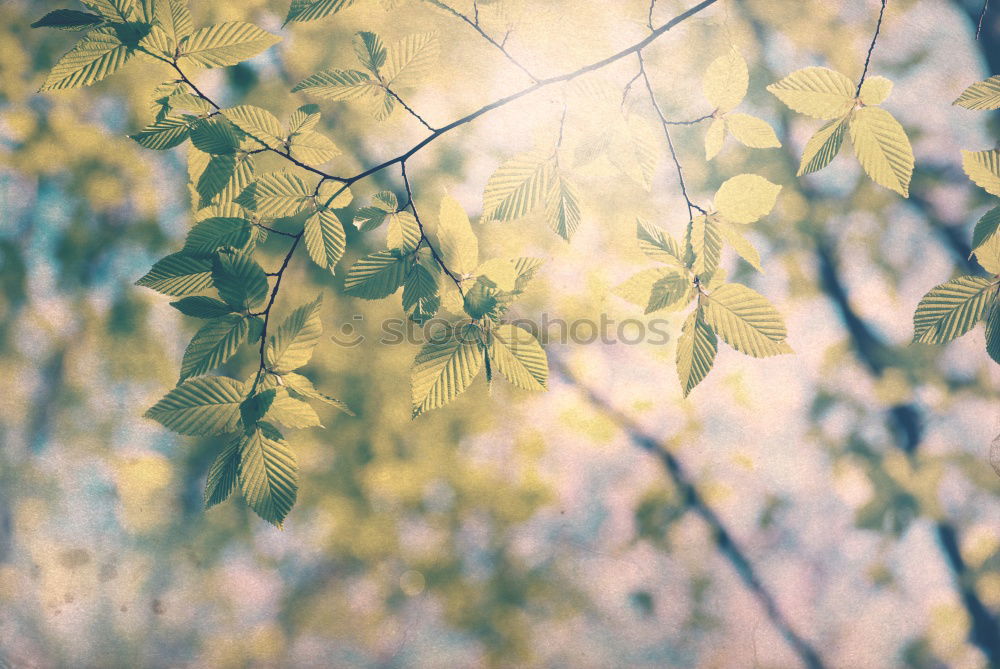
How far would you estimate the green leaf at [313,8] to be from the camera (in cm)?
59

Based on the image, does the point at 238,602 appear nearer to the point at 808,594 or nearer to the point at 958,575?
the point at 808,594

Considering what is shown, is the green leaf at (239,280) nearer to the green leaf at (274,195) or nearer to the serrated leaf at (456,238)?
the green leaf at (274,195)

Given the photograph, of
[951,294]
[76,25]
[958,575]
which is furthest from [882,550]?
[76,25]

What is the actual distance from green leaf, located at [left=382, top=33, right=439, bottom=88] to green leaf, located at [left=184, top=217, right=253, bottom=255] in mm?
256

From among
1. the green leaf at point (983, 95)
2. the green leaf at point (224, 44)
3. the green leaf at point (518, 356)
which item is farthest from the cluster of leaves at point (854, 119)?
the green leaf at point (224, 44)

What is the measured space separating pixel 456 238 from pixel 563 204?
14 centimetres

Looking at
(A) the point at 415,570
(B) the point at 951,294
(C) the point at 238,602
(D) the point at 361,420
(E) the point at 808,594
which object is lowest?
(C) the point at 238,602

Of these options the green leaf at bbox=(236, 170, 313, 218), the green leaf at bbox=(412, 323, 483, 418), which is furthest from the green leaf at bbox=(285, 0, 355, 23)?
the green leaf at bbox=(412, 323, 483, 418)

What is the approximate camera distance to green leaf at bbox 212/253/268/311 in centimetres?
59

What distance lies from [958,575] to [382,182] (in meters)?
1.93

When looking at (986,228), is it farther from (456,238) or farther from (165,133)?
(165,133)

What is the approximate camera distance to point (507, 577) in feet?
4.83

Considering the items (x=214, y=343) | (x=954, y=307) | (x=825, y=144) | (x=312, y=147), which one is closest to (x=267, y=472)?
(x=214, y=343)

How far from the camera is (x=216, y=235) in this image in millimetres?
605
